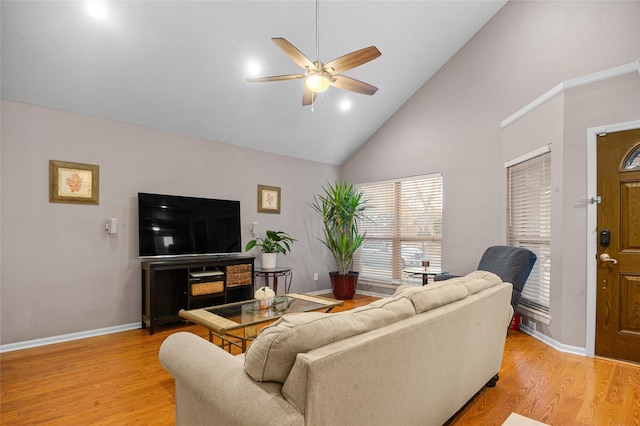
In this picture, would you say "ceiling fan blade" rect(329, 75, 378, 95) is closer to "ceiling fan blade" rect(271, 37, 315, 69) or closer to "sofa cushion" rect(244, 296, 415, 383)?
"ceiling fan blade" rect(271, 37, 315, 69)

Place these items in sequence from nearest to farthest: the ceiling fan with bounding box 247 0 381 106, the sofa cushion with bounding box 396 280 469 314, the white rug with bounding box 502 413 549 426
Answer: the sofa cushion with bounding box 396 280 469 314, the white rug with bounding box 502 413 549 426, the ceiling fan with bounding box 247 0 381 106

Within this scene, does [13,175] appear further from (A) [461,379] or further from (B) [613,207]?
(B) [613,207]

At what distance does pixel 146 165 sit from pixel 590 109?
4.81 metres

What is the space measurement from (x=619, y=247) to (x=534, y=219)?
2.87 ft

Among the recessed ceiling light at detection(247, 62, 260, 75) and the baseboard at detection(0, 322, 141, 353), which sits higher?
the recessed ceiling light at detection(247, 62, 260, 75)

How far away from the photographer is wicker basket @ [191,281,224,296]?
399 cm

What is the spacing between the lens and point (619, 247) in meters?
3.01

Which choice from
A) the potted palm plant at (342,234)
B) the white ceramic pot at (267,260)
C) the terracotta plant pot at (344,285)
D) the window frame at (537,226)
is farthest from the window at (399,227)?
the white ceramic pot at (267,260)

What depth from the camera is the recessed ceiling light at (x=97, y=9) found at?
2.87 m

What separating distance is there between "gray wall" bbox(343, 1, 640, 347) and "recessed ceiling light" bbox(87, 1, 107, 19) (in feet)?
13.7

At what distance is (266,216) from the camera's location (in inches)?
211

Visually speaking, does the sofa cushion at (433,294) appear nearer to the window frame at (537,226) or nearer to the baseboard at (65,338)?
the window frame at (537,226)

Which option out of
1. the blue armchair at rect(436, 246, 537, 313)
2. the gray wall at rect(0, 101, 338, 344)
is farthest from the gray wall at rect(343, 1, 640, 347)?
the gray wall at rect(0, 101, 338, 344)

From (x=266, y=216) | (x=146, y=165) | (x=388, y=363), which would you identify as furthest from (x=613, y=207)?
(x=146, y=165)
